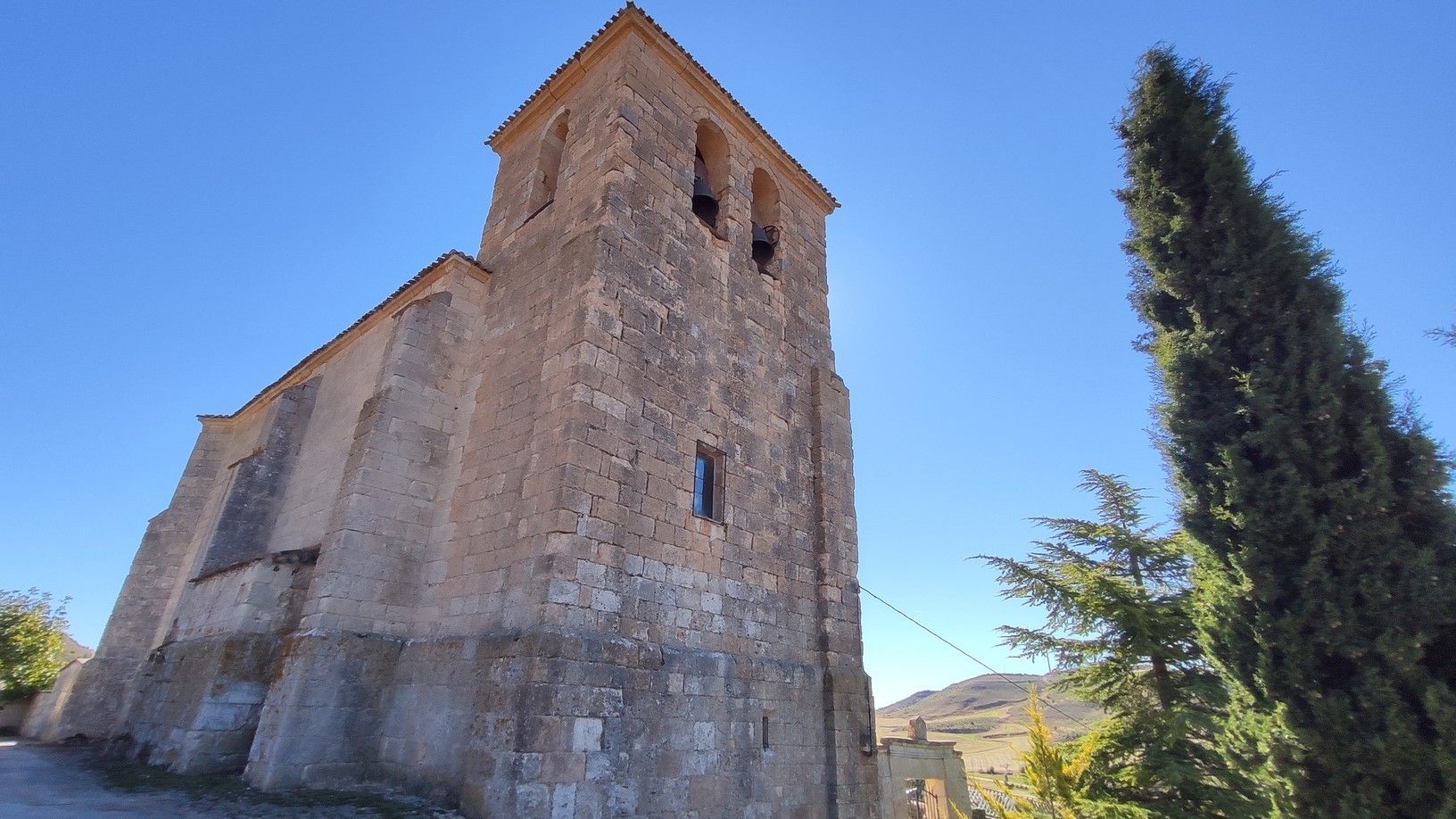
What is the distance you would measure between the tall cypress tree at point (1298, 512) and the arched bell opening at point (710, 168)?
552cm

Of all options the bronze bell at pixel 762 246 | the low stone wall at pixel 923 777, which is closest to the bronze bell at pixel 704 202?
the bronze bell at pixel 762 246

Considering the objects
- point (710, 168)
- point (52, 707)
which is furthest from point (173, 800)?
point (52, 707)

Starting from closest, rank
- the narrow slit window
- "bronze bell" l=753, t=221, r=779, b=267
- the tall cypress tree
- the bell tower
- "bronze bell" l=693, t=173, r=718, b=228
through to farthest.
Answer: the tall cypress tree → the bell tower → the narrow slit window → "bronze bell" l=693, t=173, r=718, b=228 → "bronze bell" l=753, t=221, r=779, b=267

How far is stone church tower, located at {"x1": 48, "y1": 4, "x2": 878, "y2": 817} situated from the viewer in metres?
5.80

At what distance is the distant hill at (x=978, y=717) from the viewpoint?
114ft

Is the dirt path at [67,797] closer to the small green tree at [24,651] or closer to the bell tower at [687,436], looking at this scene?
the bell tower at [687,436]

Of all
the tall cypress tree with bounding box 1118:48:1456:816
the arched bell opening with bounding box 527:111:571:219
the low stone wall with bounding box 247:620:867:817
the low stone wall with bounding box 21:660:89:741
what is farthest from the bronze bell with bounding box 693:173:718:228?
the low stone wall with bounding box 21:660:89:741

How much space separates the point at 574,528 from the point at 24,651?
1643 cm

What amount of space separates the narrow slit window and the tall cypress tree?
4.61 meters

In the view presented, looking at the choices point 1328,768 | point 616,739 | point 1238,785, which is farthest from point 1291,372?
point 616,739

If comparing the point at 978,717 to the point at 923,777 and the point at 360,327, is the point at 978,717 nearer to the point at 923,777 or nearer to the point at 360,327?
the point at 923,777

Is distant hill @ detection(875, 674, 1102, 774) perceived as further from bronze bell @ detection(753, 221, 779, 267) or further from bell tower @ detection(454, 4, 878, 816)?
bronze bell @ detection(753, 221, 779, 267)

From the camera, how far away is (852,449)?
9945mm

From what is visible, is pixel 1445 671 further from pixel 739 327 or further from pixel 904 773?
pixel 904 773
